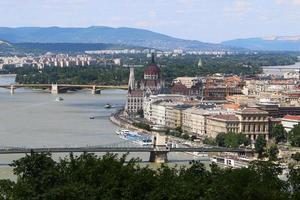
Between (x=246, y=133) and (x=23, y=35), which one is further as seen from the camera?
(x=23, y=35)

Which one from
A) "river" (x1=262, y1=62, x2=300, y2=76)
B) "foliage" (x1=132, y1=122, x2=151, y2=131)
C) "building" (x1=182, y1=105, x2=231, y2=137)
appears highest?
"building" (x1=182, y1=105, x2=231, y2=137)

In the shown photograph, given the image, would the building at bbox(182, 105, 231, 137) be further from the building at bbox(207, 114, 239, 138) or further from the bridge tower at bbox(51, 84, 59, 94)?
the bridge tower at bbox(51, 84, 59, 94)

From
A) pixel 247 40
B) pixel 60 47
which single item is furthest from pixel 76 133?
pixel 247 40

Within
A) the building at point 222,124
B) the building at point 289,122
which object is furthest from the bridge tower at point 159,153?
the building at point 289,122

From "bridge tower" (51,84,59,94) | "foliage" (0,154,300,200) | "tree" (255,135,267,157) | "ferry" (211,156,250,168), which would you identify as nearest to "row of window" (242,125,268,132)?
"tree" (255,135,267,157)

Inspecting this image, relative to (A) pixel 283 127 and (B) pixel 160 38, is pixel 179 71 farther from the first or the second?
(B) pixel 160 38

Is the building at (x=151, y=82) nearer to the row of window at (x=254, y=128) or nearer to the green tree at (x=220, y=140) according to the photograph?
the row of window at (x=254, y=128)
